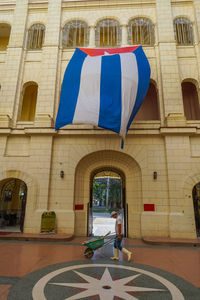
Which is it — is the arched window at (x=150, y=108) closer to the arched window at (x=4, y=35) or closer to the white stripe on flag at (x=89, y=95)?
the white stripe on flag at (x=89, y=95)

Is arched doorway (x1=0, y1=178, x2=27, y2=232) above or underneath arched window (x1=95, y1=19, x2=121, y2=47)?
underneath

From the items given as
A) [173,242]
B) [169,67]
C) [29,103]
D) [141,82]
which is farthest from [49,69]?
[173,242]

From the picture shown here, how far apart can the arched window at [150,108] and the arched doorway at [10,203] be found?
9345 mm

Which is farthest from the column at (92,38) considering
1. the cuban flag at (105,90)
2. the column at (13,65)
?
the column at (13,65)

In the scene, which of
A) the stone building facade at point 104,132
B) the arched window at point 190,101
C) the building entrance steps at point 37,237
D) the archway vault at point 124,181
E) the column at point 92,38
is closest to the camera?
the building entrance steps at point 37,237

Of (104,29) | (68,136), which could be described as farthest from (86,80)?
(104,29)

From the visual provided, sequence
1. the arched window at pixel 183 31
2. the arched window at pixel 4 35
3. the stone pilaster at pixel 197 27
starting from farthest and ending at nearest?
the arched window at pixel 4 35 → the arched window at pixel 183 31 → the stone pilaster at pixel 197 27

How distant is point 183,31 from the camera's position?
12.9 meters

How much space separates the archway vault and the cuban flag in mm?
3131

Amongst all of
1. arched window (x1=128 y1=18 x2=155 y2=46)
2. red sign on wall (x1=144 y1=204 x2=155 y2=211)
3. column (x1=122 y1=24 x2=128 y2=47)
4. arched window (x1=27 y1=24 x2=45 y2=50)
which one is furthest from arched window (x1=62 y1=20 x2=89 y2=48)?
red sign on wall (x1=144 y1=204 x2=155 y2=211)

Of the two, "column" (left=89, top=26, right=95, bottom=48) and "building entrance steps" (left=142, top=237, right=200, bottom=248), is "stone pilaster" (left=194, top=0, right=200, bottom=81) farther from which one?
"building entrance steps" (left=142, top=237, right=200, bottom=248)

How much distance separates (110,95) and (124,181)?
5.73 m

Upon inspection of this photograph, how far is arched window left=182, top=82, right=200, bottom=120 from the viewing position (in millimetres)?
12548

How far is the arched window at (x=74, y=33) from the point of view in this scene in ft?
43.2
